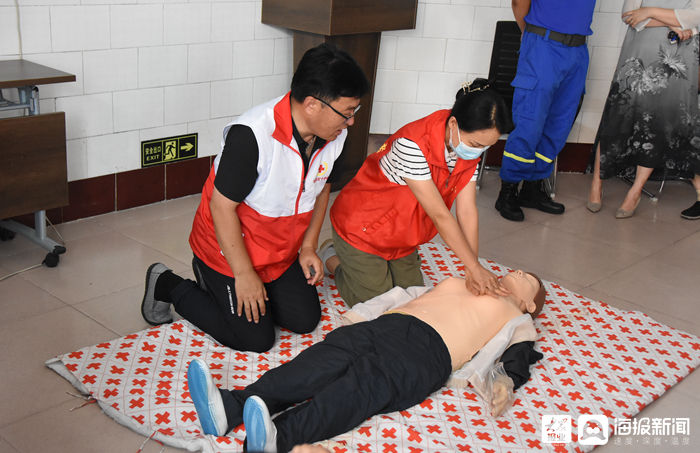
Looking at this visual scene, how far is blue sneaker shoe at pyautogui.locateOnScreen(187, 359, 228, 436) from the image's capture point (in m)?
1.88

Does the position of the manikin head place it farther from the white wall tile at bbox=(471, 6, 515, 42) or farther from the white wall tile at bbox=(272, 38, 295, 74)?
the white wall tile at bbox=(471, 6, 515, 42)

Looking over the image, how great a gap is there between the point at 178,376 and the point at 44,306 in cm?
74

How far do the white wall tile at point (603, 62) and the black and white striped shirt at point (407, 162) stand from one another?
2.32 m

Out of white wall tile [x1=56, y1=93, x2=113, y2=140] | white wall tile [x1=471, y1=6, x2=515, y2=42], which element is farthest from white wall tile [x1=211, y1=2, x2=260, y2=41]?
white wall tile [x1=471, y1=6, x2=515, y2=42]

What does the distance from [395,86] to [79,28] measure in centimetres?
187

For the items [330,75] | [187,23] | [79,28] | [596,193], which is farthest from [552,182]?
[79,28]

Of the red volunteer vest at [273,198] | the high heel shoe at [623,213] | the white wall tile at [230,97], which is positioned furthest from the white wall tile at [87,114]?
the high heel shoe at [623,213]

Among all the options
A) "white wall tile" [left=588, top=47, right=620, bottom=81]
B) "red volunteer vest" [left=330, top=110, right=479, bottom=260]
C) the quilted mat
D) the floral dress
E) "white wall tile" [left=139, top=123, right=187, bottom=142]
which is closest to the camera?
the quilted mat

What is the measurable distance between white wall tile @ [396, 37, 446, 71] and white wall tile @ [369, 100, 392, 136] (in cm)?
24

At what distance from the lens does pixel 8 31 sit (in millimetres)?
2914

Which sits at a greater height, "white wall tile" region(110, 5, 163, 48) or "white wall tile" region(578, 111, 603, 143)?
"white wall tile" region(110, 5, 163, 48)

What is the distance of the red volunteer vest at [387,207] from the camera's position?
104 inches

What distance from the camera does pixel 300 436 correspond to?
6.07 feet

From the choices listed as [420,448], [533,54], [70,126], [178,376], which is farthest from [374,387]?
[533,54]
